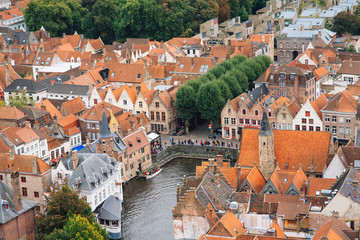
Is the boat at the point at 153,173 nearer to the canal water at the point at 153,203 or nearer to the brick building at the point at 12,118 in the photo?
the canal water at the point at 153,203

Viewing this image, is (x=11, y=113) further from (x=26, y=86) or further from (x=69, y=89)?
(x=26, y=86)

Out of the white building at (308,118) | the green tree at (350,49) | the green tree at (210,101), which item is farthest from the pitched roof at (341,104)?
the green tree at (350,49)

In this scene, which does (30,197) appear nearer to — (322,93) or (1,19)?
(322,93)

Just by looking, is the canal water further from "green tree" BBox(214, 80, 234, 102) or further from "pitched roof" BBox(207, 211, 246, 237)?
"green tree" BBox(214, 80, 234, 102)

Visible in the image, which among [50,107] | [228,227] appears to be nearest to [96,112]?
[50,107]

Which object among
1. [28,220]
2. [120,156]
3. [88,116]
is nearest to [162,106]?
[88,116]

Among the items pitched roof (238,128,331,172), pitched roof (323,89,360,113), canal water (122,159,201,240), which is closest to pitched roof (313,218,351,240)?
pitched roof (238,128,331,172)
